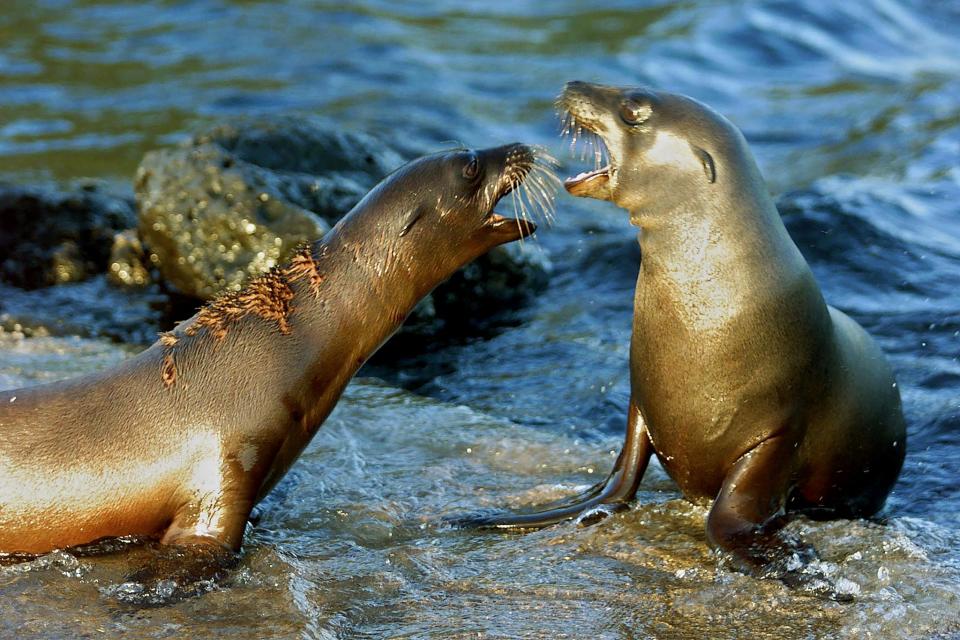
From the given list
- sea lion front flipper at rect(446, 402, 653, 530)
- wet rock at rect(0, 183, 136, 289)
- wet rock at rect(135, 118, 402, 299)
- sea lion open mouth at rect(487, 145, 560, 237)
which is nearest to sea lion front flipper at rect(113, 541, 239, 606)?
sea lion front flipper at rect(446, 402, 653, 530)

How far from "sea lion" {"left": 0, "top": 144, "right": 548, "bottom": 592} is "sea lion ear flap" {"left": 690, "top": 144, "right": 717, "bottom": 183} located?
85 centimetres

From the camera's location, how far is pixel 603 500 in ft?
20.3

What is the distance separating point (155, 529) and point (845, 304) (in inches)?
214

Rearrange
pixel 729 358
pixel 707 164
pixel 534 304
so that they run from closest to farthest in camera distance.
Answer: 1. pixel 729 358
2. pixel 707 164
3. pixel 534 304

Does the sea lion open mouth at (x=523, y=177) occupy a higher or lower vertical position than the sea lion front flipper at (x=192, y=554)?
higher

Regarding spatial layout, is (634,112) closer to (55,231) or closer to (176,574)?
(176,574)

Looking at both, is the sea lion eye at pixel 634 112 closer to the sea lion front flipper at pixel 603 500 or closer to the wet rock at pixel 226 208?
the sea lion front flipper at pixel 603 500

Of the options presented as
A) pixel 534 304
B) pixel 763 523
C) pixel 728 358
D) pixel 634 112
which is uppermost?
pixel 634 112

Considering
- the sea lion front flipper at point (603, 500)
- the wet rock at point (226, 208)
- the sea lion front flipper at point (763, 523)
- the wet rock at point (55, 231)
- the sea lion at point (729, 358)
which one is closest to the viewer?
the sea lion front flipper at point (763, 523)

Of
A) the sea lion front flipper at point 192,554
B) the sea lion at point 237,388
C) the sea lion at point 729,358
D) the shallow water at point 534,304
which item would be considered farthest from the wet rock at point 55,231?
the sea lion at point 729,358

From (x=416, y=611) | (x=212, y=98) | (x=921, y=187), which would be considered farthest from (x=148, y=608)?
(x=212, y=98)

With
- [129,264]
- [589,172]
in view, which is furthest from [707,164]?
[129,264]

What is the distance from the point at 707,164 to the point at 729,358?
0.88 metres

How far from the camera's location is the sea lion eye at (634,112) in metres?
6.14
